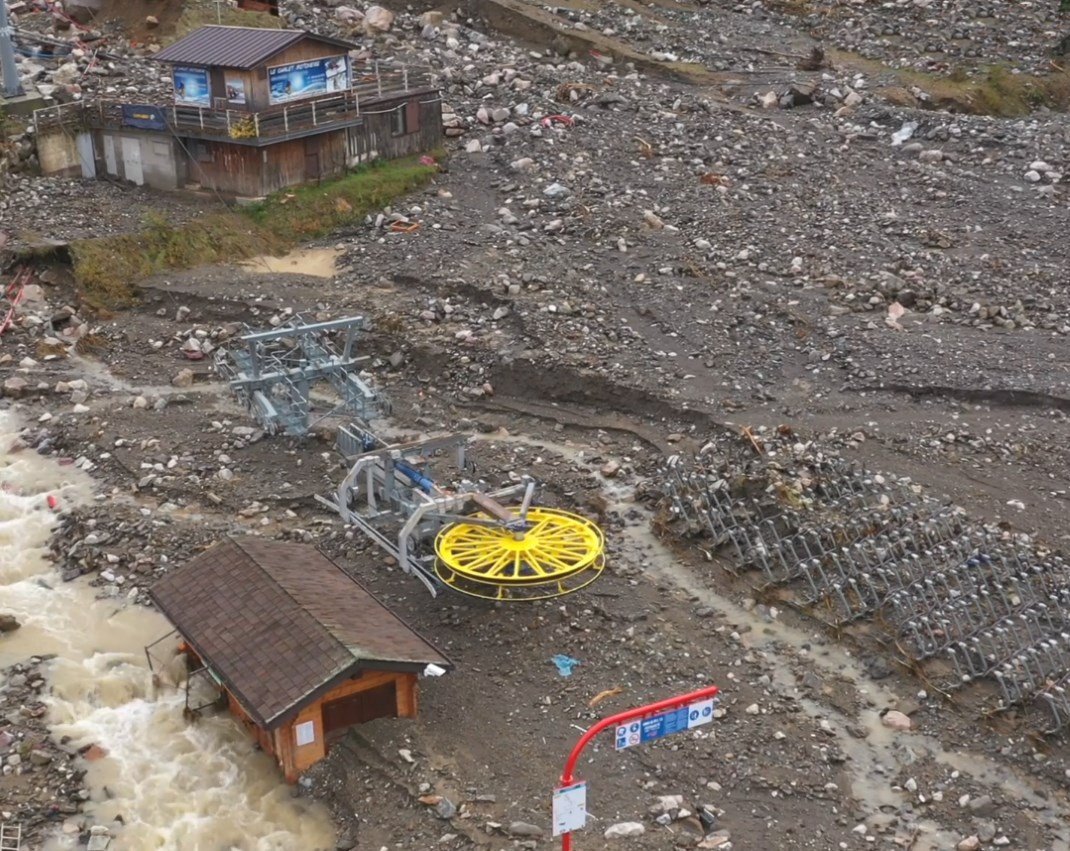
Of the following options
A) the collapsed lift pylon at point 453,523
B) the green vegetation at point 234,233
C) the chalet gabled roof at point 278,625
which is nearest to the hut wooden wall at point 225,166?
the green vegetation at point 234,233

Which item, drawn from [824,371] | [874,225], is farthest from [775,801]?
[874,225]

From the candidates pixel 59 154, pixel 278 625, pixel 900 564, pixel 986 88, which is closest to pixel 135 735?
pixel 278 625

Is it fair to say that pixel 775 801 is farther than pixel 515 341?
No

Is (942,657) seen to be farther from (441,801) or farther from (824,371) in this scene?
(824,371)

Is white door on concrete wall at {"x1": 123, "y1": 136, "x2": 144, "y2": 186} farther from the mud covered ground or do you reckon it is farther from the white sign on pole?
the white sign on pole

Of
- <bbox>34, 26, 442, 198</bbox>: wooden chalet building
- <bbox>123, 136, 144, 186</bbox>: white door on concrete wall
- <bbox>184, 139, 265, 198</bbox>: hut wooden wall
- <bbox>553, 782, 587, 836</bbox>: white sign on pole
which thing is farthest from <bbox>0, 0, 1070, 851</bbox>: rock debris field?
<bbox>553, 782, 587, 836</bbox>: white sign on pole

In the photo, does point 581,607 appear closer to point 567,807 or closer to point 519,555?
point 519,555

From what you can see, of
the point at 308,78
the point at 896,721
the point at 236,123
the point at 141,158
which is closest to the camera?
the point at 896,721
